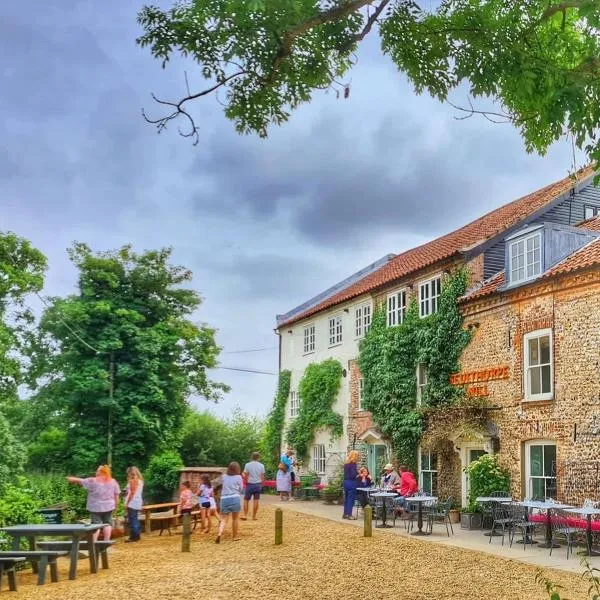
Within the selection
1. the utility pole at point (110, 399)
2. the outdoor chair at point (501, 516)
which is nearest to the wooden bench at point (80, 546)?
the outdoor chair at point (501, 516)

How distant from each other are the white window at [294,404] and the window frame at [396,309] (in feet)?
27.4

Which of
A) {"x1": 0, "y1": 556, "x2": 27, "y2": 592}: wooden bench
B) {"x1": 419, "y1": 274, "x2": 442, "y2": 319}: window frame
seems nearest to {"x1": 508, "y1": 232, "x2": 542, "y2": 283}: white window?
{"x1": 419, "y1": 274, "x2": 442, "y2": 319}: window frame

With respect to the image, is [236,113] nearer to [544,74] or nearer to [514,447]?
[544,74]

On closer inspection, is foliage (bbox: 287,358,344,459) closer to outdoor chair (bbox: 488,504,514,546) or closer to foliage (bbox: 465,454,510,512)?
foliage (bbox: 465,454,510,512)

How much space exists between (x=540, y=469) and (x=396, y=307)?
29.0 ft

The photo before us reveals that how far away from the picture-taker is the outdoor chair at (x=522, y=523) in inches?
631

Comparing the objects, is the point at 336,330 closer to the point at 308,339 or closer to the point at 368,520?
the point at 308,339

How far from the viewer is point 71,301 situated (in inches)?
1139

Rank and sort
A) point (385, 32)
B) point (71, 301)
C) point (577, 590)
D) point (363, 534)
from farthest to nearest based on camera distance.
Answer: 1. point (71, 301)
2. point (363, 534)
3. point (577, 590)
4. point (385, 32)

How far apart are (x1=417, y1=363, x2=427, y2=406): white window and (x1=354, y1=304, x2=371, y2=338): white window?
415 cm

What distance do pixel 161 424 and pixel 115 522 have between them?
33.0ft

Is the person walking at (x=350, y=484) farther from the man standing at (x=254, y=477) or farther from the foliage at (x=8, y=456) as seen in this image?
the foliage at (x=8, y=456)

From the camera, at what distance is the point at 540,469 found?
62.4 feet

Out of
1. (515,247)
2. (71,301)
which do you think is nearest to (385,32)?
(515,247)
